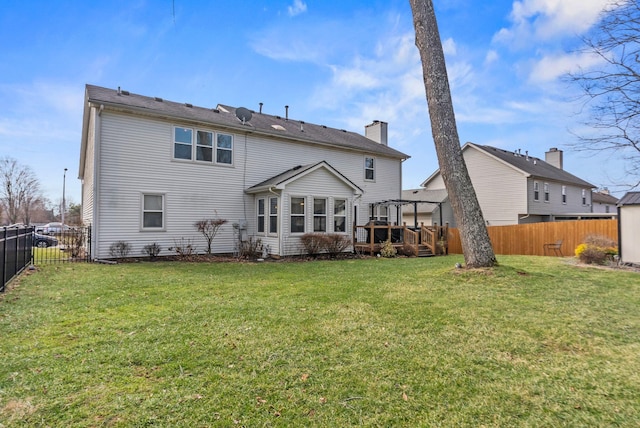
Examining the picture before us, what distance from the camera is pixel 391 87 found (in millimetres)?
13727

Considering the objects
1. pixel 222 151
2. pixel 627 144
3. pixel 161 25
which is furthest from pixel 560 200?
pixel 161 25

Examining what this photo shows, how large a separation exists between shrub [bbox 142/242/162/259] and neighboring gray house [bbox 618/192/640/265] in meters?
15.0

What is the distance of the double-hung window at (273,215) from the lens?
498 inches

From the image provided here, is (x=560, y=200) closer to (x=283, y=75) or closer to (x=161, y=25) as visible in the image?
(x=283, y=75)

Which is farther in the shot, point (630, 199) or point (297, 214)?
point (297, 214)

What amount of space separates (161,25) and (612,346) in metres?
12.1

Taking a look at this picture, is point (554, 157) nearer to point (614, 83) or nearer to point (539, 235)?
point (539, 235)

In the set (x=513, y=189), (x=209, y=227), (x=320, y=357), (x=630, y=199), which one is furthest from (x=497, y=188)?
(x=320, y=357)

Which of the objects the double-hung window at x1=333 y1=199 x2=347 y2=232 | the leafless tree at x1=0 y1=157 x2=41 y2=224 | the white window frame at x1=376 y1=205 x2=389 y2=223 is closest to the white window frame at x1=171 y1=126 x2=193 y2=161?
the double-hung window at x1=333 y1=199 x2=347 y2=232

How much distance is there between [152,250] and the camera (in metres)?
11.5

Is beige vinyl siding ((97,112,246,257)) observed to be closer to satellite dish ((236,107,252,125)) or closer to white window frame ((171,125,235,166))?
white window frame ((171,125,235,166))

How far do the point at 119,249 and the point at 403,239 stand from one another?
36.5 feet

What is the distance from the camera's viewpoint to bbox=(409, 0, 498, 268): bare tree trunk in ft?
25.5

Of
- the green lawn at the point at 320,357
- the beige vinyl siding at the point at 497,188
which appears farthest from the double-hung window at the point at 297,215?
the beige vinyl siding at the point at 497,188
